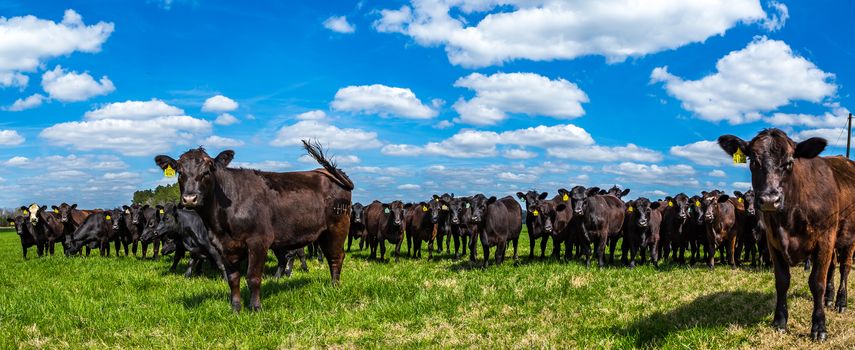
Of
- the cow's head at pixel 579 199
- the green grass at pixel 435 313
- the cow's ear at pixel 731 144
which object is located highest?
the cow's ear at pixel 731 144

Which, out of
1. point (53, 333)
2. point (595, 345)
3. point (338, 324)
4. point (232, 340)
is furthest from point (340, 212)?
point (595, 345)

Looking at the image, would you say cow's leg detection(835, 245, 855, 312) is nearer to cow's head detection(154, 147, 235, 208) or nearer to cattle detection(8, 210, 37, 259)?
cow's head detection(154, 147, 235, 208)

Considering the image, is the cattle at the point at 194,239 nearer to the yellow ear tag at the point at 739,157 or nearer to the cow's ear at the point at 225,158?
the cow's ear at the point at 225,158

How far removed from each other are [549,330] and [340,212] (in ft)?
15.4

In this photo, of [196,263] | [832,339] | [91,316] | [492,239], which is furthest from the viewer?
[492,239]

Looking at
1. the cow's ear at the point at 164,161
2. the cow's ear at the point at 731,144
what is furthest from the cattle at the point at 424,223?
the cow's ear at the point at 731,144

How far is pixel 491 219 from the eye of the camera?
46.3ft

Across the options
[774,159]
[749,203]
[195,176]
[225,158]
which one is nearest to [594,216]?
[749,203]

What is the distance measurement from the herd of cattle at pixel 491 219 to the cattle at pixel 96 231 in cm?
4

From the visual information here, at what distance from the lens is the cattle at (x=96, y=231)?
19.6m

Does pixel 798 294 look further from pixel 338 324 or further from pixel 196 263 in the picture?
pixel 196 263

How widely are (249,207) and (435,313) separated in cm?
317

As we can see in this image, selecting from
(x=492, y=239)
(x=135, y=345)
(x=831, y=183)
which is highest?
(x=831, y=183)

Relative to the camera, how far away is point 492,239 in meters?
14.1
